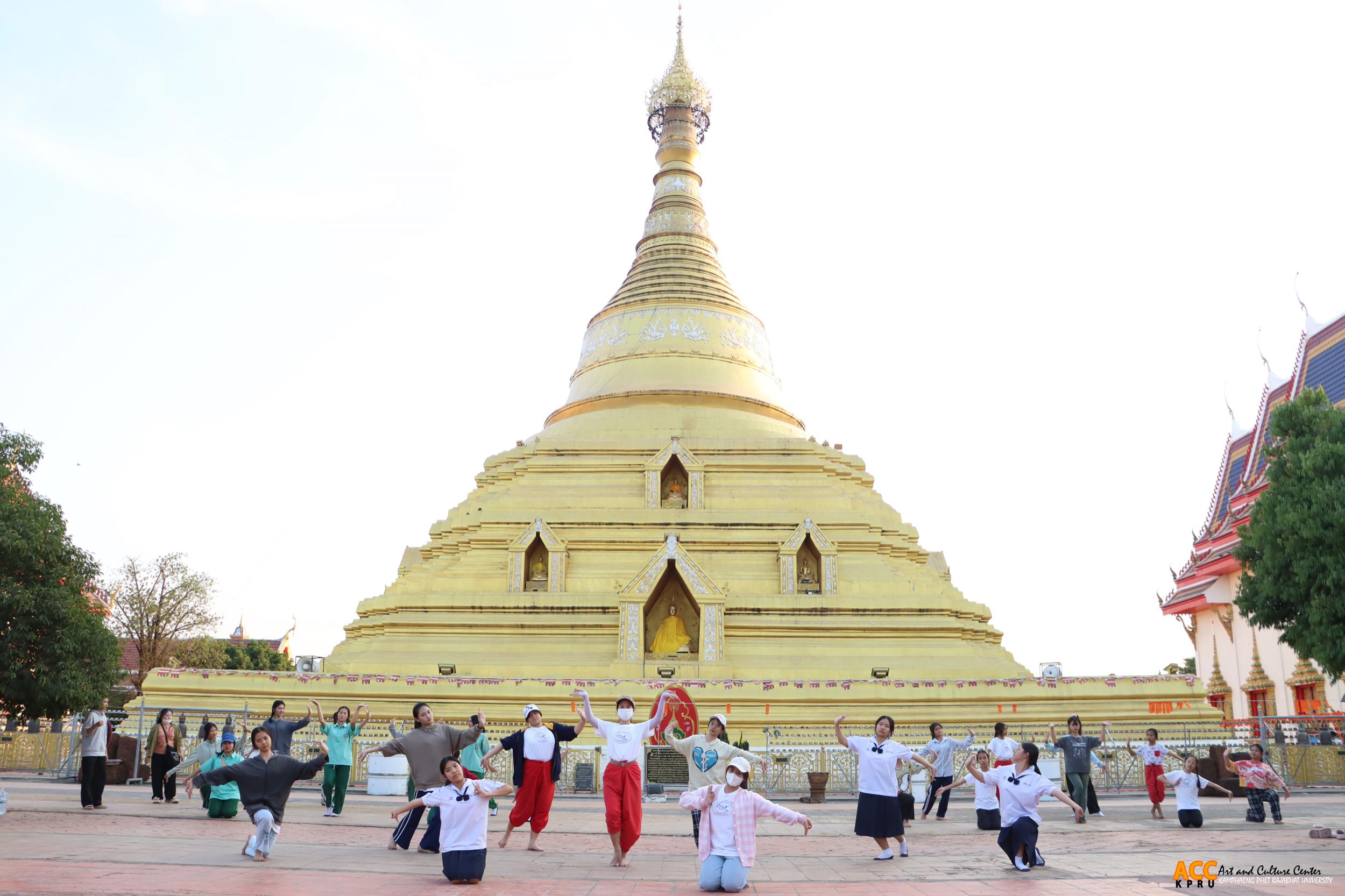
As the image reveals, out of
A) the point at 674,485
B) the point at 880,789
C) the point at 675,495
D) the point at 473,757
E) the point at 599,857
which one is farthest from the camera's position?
the point at 674,485

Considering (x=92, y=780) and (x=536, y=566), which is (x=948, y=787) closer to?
(x=92, y=780)

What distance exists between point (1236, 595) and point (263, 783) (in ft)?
100

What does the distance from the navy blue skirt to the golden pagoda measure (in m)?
14.4

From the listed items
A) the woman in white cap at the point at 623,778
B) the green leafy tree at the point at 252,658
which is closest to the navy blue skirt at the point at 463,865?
the woman in white cap at the point at 623,778

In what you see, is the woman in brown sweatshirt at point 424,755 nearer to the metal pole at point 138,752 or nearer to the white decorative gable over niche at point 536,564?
the metal pole at point 138,752

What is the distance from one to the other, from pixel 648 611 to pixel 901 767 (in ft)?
37.5

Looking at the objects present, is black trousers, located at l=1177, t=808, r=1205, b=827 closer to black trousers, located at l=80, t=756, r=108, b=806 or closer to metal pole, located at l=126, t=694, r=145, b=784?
black trousers, located at l=80, t=756, r=108, b=806

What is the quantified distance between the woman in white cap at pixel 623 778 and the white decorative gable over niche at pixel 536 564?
629 inches

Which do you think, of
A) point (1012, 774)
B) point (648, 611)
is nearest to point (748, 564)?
point (648, 611)

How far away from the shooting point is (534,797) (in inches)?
436

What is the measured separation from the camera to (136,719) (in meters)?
21.4

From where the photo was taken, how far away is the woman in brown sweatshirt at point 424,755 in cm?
1052

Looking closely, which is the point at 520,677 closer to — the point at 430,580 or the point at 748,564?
the point at 430,580

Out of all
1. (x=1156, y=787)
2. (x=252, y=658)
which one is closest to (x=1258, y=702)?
(x=1156, y=787)
